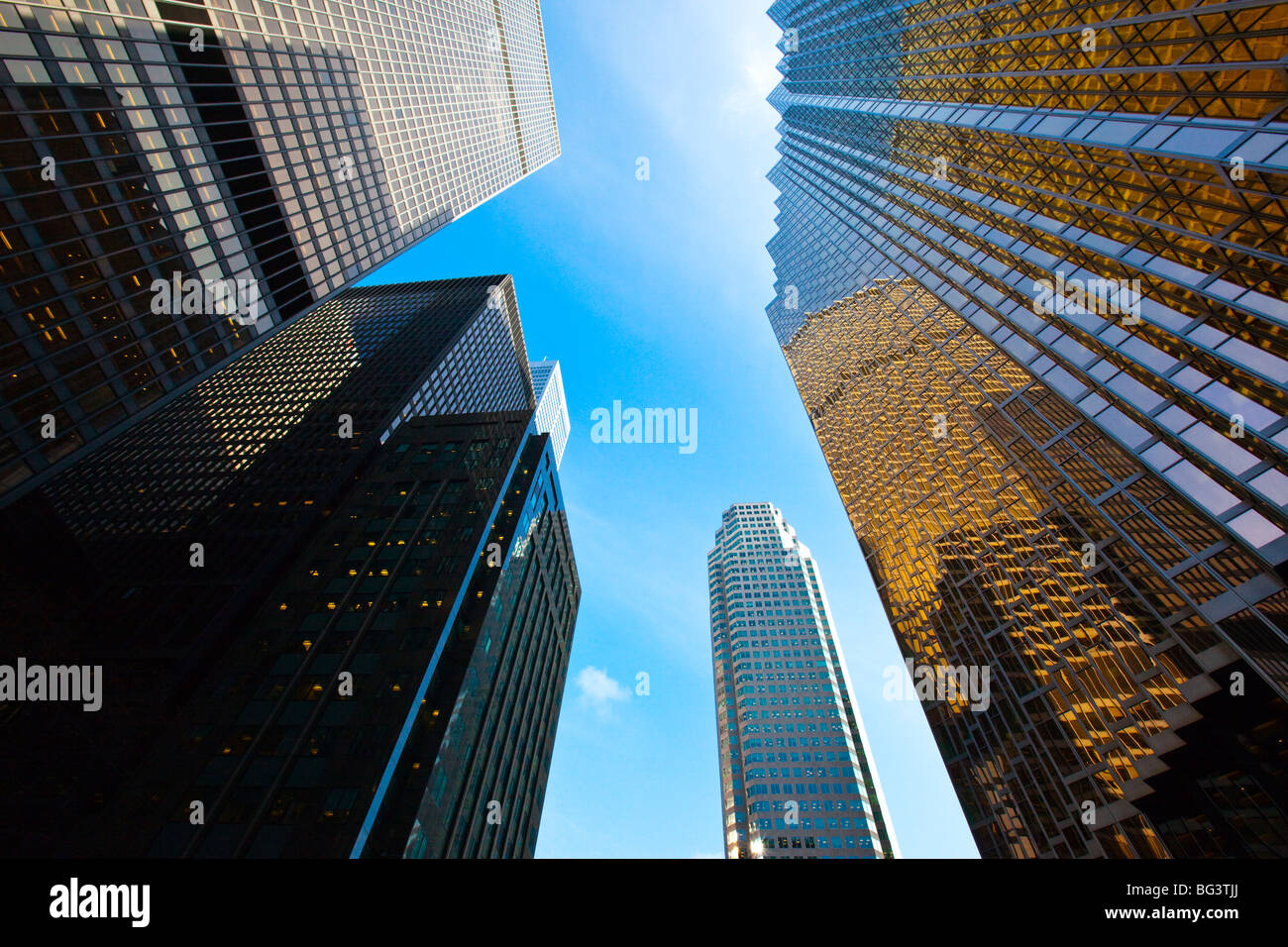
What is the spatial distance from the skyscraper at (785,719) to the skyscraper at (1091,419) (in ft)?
139

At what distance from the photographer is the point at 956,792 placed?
46219 millimetres

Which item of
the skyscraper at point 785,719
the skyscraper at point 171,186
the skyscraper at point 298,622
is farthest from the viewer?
the skyscraper at point 785,719

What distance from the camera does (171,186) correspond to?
38906mm

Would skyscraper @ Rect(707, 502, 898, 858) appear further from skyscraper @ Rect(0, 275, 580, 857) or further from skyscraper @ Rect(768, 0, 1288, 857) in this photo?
skyscraper @ Rect(768, 0, 1288, 857)

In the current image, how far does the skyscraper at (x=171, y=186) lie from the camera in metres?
31.0

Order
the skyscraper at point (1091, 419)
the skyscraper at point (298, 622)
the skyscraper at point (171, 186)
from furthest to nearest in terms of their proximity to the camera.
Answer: the skyscraper at point (298, 622) < the skyscraper at point (171, 186) < the skyscraper at point (1091, 419)

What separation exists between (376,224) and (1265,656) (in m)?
75.5

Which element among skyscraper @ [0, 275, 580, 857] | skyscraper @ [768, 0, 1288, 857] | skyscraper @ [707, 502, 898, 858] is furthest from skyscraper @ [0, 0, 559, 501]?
skyscraper @ [707, 502, 898, 858]

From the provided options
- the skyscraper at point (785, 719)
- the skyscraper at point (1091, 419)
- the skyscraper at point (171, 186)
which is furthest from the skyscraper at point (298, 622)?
the skyscraper at point (1091, 419)

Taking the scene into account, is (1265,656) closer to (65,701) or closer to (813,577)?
(65,701)

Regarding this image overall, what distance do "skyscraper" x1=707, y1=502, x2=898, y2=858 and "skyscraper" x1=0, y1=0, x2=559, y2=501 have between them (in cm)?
8305

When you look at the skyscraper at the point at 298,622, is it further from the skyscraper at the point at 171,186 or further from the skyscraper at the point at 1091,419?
the skyscraper at the point at 1091,419
